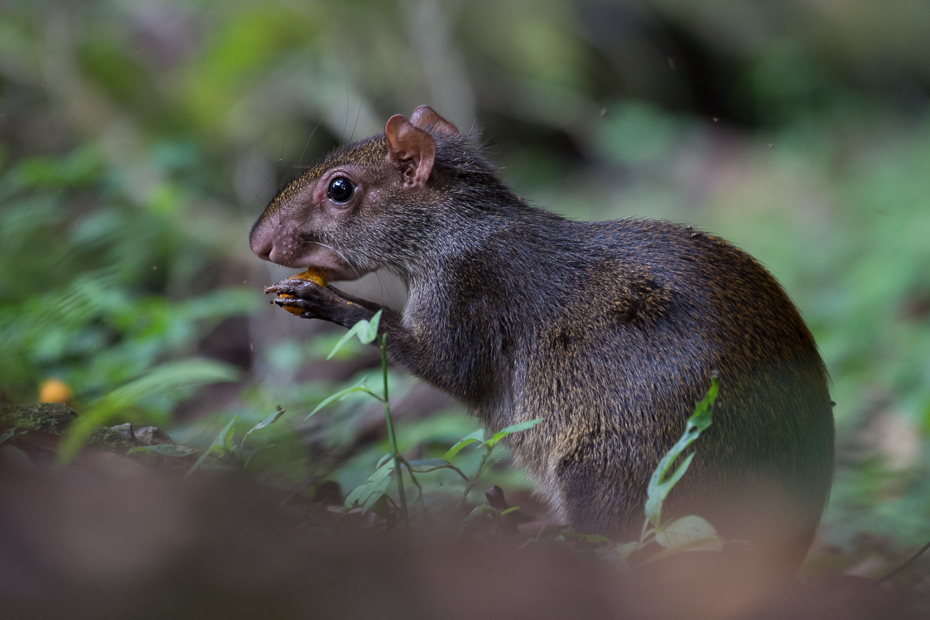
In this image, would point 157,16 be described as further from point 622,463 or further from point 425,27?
point 622,463

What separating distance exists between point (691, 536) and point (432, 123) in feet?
8.42

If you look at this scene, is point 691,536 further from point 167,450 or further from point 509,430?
point 167,450

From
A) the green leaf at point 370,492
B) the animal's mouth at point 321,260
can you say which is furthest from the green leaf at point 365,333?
the animal's mouth at point 321,260

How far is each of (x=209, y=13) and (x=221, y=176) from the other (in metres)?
3.03

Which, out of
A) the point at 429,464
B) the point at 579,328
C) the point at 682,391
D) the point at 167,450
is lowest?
the point at 167,450

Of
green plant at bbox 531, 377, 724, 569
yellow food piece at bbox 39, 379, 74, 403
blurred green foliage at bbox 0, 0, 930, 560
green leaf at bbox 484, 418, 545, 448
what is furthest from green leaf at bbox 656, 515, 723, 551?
yellow food piece at bbox 39, 379, 74, 403

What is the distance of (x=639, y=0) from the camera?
12.2m

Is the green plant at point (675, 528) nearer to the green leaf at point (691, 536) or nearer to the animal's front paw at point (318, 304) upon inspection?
the green leaf at point (691, 536)

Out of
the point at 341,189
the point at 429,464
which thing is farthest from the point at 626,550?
the point at 341,189

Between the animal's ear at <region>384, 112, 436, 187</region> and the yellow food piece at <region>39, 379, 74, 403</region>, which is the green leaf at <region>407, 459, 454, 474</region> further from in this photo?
the yellow food piece at <region>39, 379, 74, 403</region>

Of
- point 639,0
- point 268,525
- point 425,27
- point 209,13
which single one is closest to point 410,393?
point 268,525

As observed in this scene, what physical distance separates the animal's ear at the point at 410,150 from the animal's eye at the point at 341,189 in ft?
0.77

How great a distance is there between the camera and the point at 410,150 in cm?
353

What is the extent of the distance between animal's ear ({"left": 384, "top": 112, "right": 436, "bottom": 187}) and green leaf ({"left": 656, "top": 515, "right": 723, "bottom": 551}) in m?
2.02
